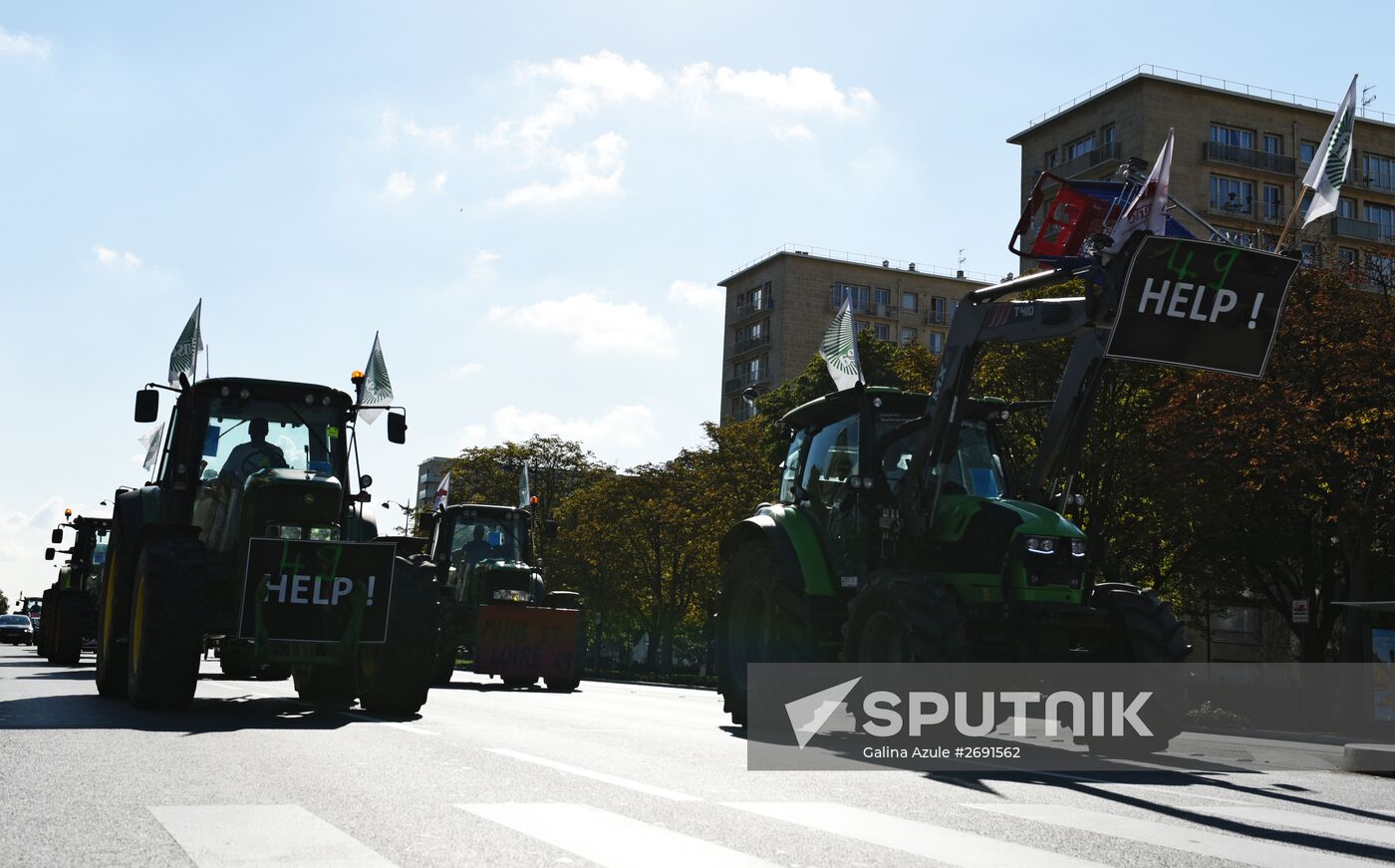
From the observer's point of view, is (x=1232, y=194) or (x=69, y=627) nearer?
(x=69, y=627)

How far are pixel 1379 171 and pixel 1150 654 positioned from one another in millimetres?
61273

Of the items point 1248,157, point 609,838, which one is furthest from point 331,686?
point 1248,157

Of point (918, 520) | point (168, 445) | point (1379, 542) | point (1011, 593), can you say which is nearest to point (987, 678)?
point (1011, 593)

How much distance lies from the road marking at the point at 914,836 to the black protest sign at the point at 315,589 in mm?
6379

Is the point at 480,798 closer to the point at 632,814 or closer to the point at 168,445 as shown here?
the point at 632,814

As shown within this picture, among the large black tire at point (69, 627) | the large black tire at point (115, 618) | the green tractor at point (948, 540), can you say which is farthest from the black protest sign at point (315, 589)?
the large black tire at point (69, 627)

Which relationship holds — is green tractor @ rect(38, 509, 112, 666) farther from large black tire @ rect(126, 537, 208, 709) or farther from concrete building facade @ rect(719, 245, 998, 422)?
concrete building facade @ rect(719, 245, 998, 422)

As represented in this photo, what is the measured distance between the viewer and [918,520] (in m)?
12.7

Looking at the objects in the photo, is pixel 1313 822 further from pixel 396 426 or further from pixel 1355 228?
pixel 1355 228

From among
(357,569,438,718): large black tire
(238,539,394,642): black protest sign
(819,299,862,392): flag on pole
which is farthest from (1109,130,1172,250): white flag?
(357,569,438,718): large black tire

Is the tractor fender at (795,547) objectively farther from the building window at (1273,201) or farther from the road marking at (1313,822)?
the building window at (1273,201)

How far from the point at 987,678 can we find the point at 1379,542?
878 inches

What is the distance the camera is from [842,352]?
15852 mm

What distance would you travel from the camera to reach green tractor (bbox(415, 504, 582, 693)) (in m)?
25.3
